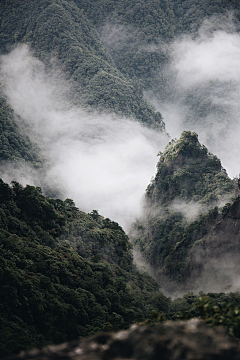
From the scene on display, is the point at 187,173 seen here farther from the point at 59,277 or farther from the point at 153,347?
the point at 153,347

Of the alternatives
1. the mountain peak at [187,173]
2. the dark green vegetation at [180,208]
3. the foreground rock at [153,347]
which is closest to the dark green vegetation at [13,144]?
the dark green vegetation at [180,208]

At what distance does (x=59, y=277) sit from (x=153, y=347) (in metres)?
39.8

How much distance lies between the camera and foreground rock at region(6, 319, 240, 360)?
1119 centimetres

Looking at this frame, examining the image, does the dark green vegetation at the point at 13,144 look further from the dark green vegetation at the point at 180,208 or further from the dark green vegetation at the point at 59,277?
the dark green vegetation at the point at 59,277

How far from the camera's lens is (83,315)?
44.4 meters

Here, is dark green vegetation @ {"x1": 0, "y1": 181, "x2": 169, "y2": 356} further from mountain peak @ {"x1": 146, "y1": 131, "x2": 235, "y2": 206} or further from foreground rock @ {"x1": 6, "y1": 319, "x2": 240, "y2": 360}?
mountain peak @ {"x1": 146, "y1": 131, "x2": 235, "y2": 206}

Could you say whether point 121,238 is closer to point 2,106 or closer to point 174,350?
point 174,350

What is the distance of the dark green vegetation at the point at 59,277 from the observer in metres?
39.4

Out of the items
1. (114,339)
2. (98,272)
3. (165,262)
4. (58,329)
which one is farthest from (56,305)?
(165,262)

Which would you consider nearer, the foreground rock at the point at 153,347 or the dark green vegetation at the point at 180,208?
the foreground rock at the point at 153,347

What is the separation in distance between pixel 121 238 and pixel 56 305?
39078 millimetres

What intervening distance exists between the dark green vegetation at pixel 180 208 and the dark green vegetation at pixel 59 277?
789 centimetres

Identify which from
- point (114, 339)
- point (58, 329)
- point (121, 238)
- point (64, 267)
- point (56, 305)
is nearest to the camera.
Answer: point (114, 339)

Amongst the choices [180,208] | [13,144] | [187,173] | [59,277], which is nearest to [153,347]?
[59,277]
